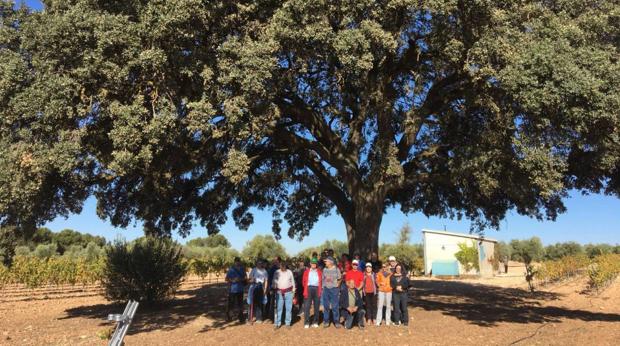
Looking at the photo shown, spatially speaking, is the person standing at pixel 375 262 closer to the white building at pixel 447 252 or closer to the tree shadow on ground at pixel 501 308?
the tree shadow on ground at pixel 501 308

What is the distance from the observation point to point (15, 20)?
10953 mm

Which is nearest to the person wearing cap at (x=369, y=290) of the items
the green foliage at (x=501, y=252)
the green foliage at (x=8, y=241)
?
the green foliage at (x=8, y=241)

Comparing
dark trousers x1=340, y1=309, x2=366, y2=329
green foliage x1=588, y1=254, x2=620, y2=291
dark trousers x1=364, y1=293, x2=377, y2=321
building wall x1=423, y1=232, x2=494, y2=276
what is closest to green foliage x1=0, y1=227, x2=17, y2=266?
dark trousers x1=340, y1=309, x2=366, y2=329

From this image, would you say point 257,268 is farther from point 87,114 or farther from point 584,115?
point 584,115

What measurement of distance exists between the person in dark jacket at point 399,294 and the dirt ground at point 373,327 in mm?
328

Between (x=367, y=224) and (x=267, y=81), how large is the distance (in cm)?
630

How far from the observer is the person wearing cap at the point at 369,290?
37.8 ft

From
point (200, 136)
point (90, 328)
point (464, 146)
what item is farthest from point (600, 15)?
point (90, 328)

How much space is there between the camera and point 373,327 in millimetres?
11250

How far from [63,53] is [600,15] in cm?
1174

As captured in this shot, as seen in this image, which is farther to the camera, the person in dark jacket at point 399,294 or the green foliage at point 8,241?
the green foliage at point 8,241

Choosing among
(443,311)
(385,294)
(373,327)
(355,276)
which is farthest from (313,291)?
(443,311)

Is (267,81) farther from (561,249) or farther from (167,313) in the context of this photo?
(561,249)

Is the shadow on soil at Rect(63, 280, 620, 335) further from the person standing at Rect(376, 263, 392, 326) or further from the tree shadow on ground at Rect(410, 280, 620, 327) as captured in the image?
the person standing at Rect(376, 263, 392, 326)
